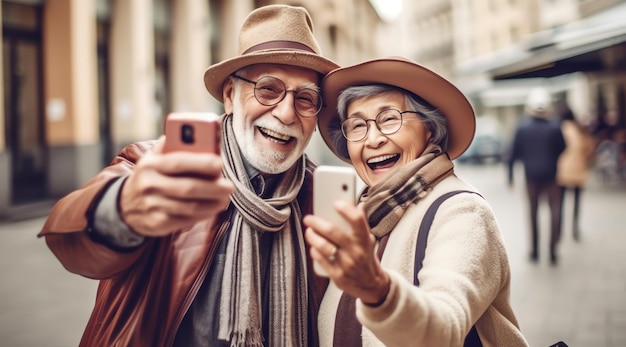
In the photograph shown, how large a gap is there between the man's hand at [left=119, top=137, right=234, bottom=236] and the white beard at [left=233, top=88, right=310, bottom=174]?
0.76 metres

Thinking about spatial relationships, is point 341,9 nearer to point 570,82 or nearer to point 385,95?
point 570,82

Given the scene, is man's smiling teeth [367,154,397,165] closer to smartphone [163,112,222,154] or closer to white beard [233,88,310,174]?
white beard [233,88,310,174]

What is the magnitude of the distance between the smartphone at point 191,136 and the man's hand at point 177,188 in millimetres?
25

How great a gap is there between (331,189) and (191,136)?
333 mm

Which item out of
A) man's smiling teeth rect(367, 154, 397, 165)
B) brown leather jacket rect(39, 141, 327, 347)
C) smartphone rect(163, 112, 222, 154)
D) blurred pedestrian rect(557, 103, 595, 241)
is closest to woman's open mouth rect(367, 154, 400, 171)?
man's smiling teeth rect(367, 154, 397, 165)

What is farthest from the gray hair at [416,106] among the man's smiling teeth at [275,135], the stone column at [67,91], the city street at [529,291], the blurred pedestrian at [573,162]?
the stone column at [67,91]

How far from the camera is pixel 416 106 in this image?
1961 mm

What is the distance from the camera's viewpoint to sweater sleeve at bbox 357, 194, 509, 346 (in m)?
1.29

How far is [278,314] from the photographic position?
6.25 feet

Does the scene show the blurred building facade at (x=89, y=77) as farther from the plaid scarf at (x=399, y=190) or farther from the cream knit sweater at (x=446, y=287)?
the cream knit sweater at (x=446, y=287)

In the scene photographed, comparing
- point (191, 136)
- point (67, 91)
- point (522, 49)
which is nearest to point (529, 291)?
point (191, 136)

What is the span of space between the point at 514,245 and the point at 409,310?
737cm

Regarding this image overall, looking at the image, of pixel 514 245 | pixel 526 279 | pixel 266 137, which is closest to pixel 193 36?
pixel 514 245

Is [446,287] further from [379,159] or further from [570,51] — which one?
[570,51]
